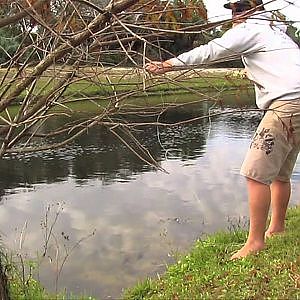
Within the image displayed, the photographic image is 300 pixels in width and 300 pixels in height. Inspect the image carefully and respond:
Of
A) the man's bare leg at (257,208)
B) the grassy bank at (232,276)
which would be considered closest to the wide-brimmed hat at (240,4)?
the man's bare leg at (257,208)

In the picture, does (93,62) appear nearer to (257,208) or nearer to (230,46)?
(230,46)

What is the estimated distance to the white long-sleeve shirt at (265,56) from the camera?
419 cm

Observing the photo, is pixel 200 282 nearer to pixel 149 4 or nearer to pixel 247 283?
pixel 247 283

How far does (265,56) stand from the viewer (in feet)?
14.4

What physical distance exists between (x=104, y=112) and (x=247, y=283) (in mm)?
1598

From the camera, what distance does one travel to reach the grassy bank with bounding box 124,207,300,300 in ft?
13.2

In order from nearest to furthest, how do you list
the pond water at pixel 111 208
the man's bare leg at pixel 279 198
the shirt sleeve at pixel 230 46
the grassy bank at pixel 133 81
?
1. the grassy bank at pixel 133 81
2. the shirt sleeve at pixel 230 46
3. the man's bare leg at pixel 279 198
4. the pond water at pixel 111 208

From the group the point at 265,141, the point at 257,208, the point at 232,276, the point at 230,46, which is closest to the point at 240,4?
the point at 230,46

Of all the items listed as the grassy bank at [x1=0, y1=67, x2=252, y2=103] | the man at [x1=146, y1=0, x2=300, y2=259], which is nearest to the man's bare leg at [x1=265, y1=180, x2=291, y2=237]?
the man at [x1=146, y1=0, x2=300, y2=259]

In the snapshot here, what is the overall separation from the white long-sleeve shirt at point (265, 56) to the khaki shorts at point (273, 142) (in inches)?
4.1

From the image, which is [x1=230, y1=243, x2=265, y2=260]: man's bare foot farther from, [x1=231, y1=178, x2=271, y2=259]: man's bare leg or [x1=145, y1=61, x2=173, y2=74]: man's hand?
[x1=145, y1=61, x2=173, y2=74]: man's hand

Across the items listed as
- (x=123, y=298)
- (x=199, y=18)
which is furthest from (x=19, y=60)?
(x=123, y=298)

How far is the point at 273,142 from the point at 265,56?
2.06 feet

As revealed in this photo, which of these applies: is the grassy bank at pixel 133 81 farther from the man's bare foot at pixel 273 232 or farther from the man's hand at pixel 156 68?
the man's bare foot at pixel 273 232
